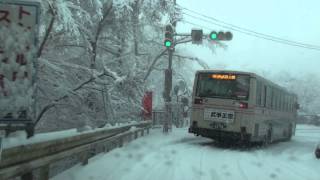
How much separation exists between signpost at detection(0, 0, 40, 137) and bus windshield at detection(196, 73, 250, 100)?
12243 mm

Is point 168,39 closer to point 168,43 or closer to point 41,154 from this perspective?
point 168,43

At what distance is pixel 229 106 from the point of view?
54.4ft

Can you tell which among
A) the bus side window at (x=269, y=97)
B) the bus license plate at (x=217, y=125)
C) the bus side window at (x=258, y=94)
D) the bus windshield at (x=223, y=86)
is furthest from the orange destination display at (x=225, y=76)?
the bus side window at (x=269, y=97)

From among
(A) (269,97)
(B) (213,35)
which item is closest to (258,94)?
(A) (269,97)

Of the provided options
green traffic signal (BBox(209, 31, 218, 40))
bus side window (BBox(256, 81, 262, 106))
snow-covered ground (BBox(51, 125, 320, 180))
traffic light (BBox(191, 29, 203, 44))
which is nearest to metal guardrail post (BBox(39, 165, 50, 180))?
snow-covered ground (BBox(51, 125, 320, 180))

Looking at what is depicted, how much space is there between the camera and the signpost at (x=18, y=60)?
5000 mm

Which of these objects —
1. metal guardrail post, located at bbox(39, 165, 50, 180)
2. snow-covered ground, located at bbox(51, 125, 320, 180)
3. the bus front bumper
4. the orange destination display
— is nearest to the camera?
metal guardrail post, located at bbox(39, 165, 50, 180)

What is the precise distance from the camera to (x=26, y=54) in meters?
5.21

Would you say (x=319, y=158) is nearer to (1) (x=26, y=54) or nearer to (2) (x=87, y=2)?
(2) (x=87, y=2)

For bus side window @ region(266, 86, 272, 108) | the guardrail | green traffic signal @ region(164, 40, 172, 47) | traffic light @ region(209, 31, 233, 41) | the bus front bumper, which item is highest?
traffic light @ region(209, 31, 233, 41)

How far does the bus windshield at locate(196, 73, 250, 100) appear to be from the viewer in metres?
16.6

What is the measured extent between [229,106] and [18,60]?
483 inches

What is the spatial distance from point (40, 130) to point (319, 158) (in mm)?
9150

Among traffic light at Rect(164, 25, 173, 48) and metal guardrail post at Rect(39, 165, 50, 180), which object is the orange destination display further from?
metal guardrail post at Rect(39, 165, 50, 180)
